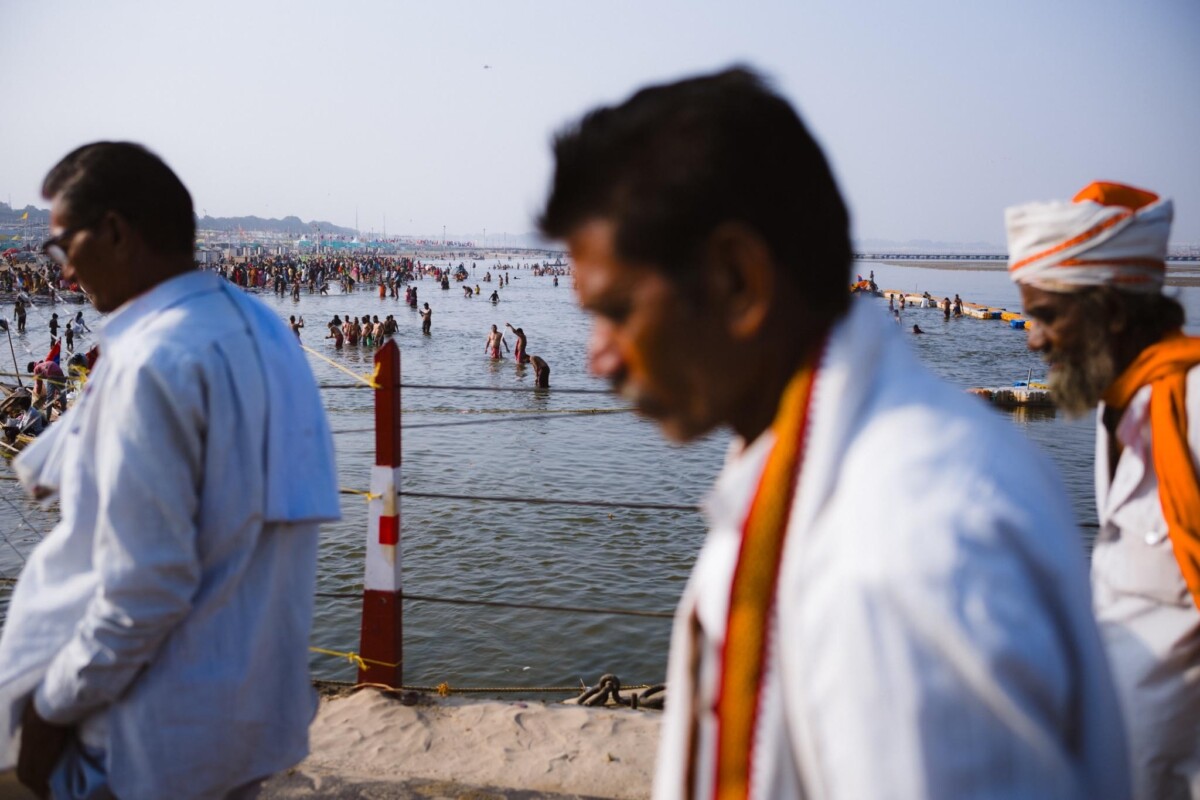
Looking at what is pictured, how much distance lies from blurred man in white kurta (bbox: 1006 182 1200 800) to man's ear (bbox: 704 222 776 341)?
146cm

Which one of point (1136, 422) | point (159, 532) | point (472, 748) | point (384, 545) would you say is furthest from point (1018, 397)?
point (159, 532)

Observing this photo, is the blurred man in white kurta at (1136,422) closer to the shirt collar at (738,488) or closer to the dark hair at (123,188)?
the shirt collar at (738,488)

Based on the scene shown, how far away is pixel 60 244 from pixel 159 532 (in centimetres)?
67

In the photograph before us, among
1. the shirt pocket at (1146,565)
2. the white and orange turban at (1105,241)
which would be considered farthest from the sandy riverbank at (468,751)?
the white and orange turban at (1105,241)

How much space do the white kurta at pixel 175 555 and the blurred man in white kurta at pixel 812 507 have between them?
1009 mm

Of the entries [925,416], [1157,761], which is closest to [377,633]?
[1157,761]

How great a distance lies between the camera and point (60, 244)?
1.92 m

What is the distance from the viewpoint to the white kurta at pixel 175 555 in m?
1.71

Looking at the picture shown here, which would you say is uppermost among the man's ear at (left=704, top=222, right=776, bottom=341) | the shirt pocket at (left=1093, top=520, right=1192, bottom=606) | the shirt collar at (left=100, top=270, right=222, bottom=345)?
the man's ear at (left=704, top=222, right=776, bottom=341)

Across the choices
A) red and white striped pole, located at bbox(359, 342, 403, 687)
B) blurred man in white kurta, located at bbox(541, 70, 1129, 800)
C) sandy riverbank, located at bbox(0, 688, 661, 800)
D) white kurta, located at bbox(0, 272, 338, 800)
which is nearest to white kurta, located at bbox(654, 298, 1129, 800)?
blurred man in white kurta, located at bbox(541, 70, 1129, 800)

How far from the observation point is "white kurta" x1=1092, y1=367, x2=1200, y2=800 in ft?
6.68

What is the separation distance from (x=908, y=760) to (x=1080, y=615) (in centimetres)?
21

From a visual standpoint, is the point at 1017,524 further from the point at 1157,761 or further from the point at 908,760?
the point at 1157,761

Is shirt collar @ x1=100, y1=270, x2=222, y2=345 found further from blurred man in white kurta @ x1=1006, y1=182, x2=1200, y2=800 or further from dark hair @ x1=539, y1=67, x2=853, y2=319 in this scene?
blurred man in white kurta @ x1=1006, y1=182, x2=1200, y2=800
